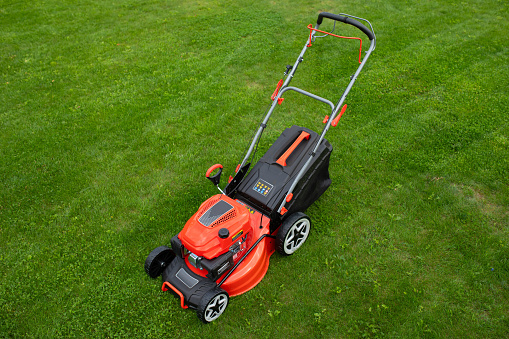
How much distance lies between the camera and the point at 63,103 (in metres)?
7.84

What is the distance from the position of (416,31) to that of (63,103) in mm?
9105

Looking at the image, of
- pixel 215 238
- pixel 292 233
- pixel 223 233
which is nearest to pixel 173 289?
pixel 215 238

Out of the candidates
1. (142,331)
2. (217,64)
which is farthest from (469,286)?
(217,64)

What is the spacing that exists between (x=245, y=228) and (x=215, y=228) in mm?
368

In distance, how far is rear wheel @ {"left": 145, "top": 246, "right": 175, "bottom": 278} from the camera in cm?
452

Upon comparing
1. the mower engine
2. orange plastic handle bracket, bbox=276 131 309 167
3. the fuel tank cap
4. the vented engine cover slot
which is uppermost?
orange plastic handle bracket, bbox=276 131 309 167

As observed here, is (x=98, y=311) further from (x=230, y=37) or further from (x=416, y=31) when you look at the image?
(x=416, y=31)

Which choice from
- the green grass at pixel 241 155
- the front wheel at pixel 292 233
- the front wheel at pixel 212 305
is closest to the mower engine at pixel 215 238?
the front wheel at pixel 212 305

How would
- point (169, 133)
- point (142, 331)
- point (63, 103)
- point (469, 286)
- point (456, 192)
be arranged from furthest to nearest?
1. point (63, 103)
2. point (169, 133)
3. point (456, 192)
4. point (469, 286)
5. point (142, 331)

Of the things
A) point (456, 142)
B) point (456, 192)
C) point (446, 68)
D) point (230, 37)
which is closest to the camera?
point (456, 192)

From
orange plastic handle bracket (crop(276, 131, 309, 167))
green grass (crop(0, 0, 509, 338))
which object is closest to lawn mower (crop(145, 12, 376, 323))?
orange plastic handle bracket (crop(276, 131, 309, 167))

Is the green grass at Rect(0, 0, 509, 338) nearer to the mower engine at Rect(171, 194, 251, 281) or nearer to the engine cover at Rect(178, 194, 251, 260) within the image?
the mower engine at Rect(171, 194, 251, 281)

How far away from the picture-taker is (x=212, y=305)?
4.11m

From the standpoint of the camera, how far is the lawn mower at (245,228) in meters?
4.11
